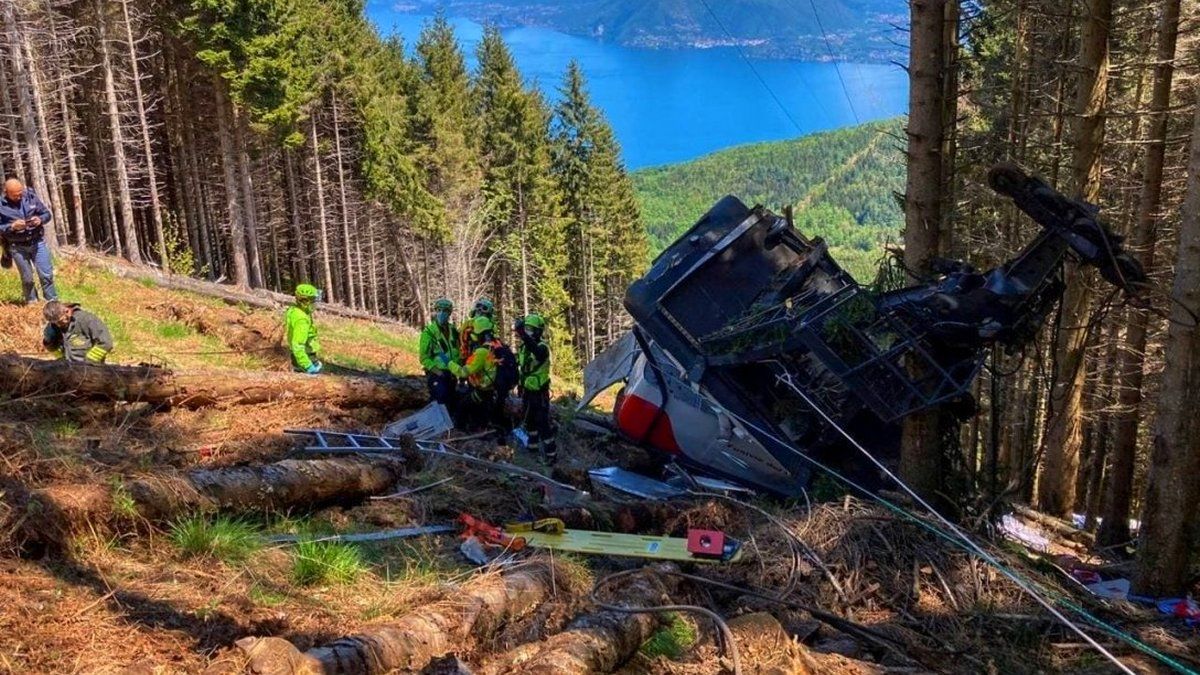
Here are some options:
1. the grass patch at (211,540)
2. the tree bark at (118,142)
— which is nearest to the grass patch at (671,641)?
the grass patch at (211,540)

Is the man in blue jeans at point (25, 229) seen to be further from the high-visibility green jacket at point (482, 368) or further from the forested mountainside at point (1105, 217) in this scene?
the forested mountainside at point (1105, 217)

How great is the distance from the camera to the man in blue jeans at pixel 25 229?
10.8m

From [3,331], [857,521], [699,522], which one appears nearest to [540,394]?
[699,522]

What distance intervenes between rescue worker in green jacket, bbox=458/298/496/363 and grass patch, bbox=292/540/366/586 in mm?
4988

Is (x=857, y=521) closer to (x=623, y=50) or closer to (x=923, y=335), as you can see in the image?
(x=923, y=335)

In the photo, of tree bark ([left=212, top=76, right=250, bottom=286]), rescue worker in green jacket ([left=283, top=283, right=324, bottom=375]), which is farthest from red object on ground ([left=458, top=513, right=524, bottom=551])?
tree bark ([left=212, top=76, right=250, bottom=286])

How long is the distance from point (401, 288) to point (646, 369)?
→ 43398mm

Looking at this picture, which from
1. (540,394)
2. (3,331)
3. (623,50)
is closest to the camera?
(540,394)

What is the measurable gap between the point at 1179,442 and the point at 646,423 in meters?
4.99

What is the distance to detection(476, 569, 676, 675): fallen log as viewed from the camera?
155 inches

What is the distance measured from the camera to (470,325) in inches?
392

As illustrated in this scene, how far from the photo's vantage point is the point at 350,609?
449 centimetres

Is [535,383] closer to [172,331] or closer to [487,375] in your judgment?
[487,375]

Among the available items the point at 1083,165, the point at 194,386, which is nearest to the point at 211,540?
the point at 194,386
